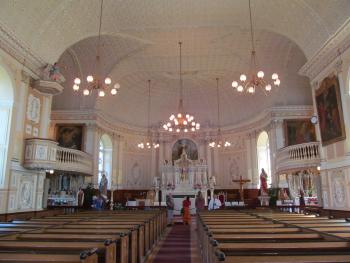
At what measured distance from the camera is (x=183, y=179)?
2102 cm

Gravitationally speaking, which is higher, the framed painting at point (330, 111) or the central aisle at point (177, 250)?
the framed painting at point (330, 111)

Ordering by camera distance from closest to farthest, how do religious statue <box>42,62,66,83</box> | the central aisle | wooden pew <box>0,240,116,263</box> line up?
wooden pew <box>0,240,116,263</box> < the central aisle < religious statue <box>42,62,66,83</box>

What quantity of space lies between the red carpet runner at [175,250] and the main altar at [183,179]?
9.62 metres

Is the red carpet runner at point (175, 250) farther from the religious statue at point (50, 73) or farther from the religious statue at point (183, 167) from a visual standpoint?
the religious statue at point (183, 167)

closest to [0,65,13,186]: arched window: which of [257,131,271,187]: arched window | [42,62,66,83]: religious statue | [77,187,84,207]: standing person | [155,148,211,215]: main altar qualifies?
[42,62,66,83]: religious statue

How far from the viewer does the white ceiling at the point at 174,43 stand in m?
10.9

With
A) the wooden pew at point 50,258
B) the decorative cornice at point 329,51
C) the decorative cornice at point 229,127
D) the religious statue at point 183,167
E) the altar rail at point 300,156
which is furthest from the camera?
the religious statue at point 183,167

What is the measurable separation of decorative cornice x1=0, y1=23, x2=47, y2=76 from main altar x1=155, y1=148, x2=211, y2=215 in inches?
462

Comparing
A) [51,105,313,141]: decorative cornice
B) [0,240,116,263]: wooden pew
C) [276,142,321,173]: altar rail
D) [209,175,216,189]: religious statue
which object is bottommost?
[0,240,116,263]: wooden pew

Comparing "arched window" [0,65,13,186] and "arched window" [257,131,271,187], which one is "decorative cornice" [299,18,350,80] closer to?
"arched window" [257,131,271,187]

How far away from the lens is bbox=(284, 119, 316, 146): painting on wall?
17.1 meters

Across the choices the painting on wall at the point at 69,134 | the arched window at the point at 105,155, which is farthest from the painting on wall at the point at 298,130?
the painting on wall at the point at 69,134

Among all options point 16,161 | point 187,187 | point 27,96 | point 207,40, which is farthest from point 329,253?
point 187,187

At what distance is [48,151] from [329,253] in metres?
9.76
